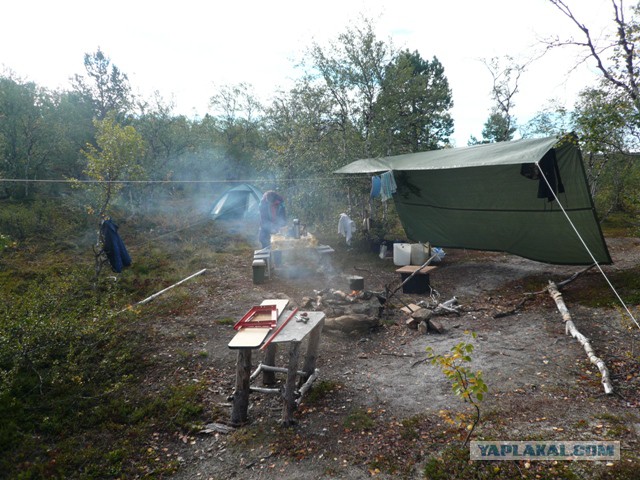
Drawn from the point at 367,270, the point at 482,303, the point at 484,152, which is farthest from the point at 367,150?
the point at 482,303

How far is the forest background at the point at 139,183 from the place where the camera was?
3840 millimetres

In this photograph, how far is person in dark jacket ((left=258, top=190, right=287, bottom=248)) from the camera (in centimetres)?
973

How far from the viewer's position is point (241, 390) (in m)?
3.50

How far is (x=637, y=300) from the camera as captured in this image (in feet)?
18.3

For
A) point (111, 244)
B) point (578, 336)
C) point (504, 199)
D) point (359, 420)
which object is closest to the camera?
point (359, 420)

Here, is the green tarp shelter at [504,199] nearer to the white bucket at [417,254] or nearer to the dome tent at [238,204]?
the white bucket at [417,254]

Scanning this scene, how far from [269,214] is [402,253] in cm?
383

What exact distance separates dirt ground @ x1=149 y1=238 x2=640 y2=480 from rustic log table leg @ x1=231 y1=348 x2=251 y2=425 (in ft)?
0.41

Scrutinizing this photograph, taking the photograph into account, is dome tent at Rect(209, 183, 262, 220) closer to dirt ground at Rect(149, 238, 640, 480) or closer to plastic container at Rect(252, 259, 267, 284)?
plastic container at Rect(252, 259, 267, 284)

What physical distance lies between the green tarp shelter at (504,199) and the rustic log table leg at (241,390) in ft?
16.2

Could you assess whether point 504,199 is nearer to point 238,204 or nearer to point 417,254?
point 417,254

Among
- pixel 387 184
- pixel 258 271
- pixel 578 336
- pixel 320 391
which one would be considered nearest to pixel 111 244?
pixel 258 271

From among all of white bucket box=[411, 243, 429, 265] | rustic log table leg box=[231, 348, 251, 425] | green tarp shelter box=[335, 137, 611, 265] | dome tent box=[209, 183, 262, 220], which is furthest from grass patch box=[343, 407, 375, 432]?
dome tent box=[209, 183, 262, 220]

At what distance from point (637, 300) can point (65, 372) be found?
8338 millimetres
